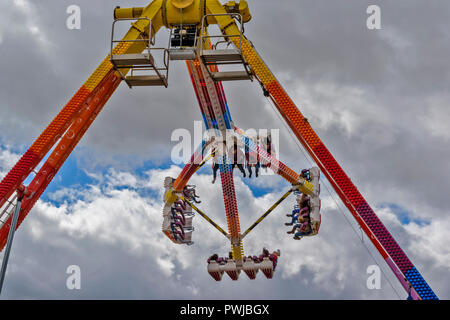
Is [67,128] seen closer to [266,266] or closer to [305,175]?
[305,175]

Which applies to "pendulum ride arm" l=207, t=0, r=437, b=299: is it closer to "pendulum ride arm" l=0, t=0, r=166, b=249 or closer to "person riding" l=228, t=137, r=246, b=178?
"pendulum ride arm" l=0, t=0, r=166, b=249

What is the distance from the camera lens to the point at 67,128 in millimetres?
27203

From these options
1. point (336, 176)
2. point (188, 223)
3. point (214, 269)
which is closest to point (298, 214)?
point (214, 269)

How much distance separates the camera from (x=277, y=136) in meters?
34.8

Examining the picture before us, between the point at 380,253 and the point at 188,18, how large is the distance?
1381cm

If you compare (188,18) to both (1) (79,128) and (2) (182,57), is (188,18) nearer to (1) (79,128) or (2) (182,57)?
(2) (182,57)

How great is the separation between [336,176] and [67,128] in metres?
12.4

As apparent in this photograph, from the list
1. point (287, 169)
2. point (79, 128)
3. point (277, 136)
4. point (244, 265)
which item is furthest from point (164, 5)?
point (244, 265)

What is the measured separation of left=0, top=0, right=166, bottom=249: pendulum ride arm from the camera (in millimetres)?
25141

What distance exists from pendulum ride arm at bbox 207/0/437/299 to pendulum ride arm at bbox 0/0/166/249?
14.0ft

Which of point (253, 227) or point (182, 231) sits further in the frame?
point (182, 231)

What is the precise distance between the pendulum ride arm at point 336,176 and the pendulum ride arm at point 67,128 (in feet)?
14.0

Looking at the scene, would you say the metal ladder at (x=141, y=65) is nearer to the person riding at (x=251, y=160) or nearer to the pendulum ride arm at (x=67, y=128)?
the pendulum ride arm at (x=67, y=128)
